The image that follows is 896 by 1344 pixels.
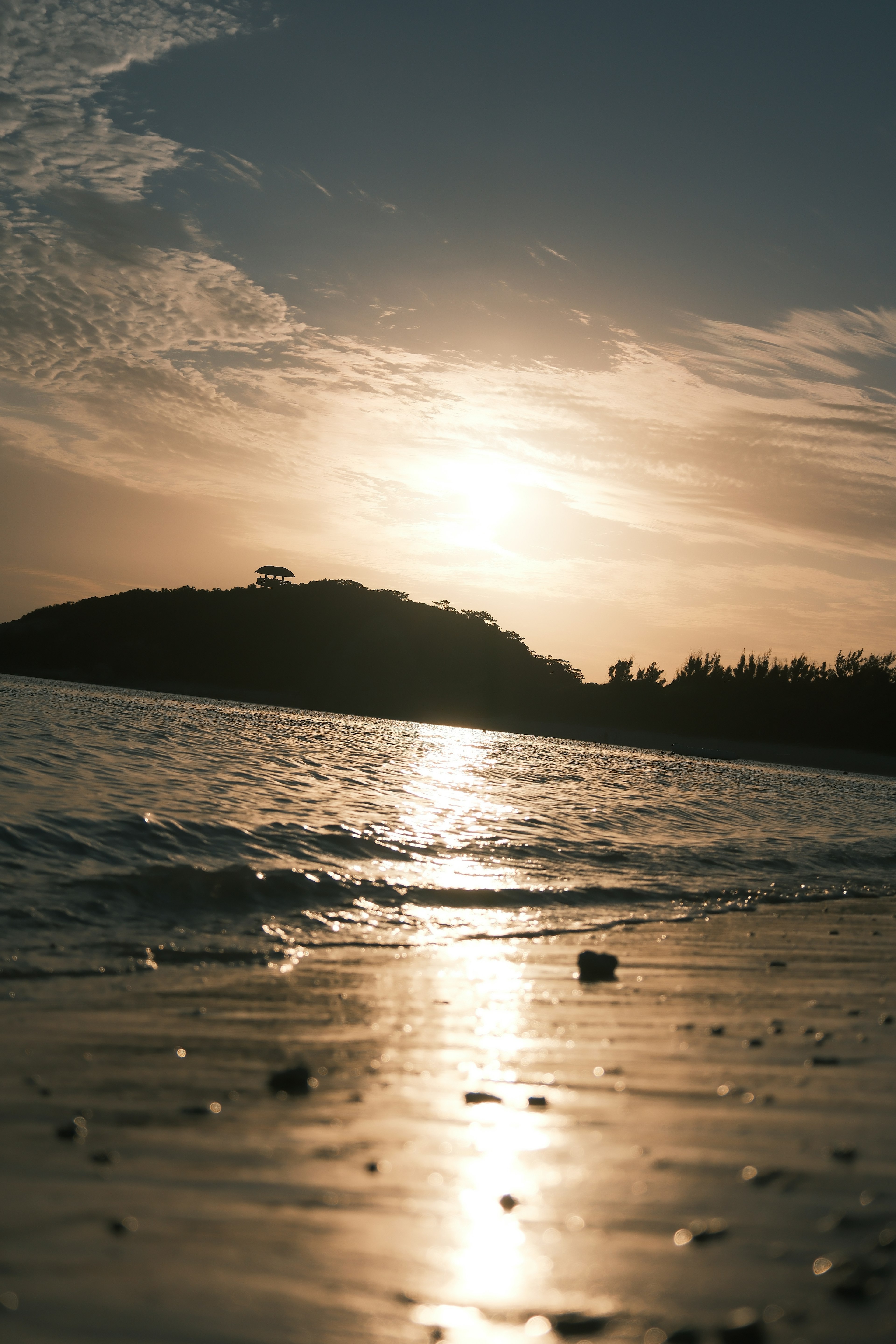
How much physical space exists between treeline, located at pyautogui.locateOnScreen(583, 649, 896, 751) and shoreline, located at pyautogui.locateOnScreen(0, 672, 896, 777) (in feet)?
4.43

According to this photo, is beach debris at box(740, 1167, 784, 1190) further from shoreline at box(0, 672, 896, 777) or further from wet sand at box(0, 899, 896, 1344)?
shoreline at box(0, 672, 896, 777)

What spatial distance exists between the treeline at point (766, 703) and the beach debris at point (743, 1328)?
8858cm

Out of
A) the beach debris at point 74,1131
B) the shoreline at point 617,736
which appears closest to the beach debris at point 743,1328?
the beach debris at point 74,1131

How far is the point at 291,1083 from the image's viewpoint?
13.2 feet

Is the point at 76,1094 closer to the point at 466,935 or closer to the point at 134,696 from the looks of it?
the point at 466,935

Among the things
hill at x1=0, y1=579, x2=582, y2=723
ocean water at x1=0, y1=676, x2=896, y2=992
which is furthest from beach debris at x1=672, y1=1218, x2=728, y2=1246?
hill at x1=0, y1=579, x2=582, y2=723

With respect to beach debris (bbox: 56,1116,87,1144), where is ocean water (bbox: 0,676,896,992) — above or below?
below

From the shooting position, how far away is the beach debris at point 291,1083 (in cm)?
400

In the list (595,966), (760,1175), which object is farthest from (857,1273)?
(595,966)

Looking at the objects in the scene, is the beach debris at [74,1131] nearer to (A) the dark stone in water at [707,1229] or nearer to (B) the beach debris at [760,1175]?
(A) the dark stone in water at [707,1229]

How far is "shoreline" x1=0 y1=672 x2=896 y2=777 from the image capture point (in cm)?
7825

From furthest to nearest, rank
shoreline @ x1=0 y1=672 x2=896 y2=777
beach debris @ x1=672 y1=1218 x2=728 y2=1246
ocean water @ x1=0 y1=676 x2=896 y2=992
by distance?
shoreline @ x1=0 y1=672 x2=896 y2=777 < ocean water @ x1=0 y1=676 x2=896 y2=992 < beach debris @ x1=672 y1=1218 x2=728 y2=1246

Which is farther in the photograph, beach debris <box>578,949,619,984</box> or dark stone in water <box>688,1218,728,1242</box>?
beach debris <box>578,949,619,984</box>

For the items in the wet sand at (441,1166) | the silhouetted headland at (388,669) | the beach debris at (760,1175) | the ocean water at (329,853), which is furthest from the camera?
the silhouetted headland at (388,669)
